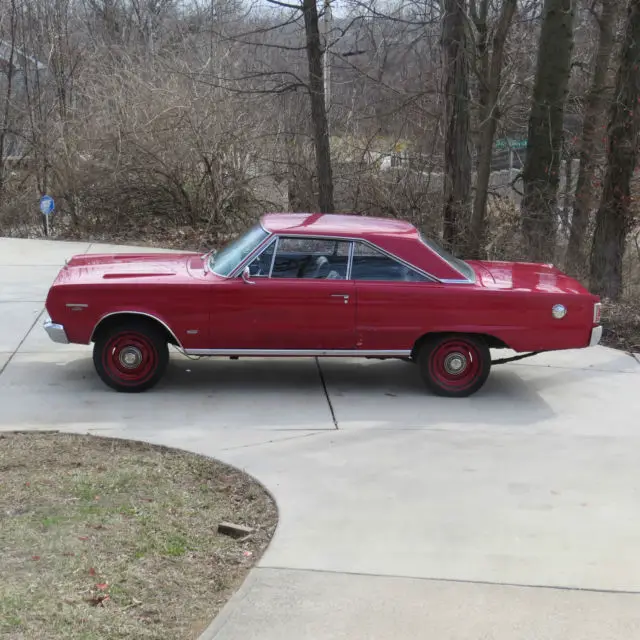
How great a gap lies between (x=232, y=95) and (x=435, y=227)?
4551 millimetres

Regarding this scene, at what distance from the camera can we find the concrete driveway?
4004 mm

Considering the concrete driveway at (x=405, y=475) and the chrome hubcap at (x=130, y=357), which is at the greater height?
the chrome hubcap at (x=130, y=357)

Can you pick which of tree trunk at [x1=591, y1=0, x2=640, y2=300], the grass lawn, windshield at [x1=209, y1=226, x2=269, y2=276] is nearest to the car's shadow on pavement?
the grass lawn

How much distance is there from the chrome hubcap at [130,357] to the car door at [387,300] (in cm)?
188

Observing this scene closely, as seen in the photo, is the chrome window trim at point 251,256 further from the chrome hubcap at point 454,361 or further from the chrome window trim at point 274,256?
the chrome hubcap at point 454,361

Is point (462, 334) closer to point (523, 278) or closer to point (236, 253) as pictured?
point (523, 278)

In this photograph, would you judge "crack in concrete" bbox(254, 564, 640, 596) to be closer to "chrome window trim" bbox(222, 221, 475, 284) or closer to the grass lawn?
the grass lawn

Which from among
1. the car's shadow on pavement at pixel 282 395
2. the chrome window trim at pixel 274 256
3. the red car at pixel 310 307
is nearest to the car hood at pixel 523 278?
the red car at pixel 310 307

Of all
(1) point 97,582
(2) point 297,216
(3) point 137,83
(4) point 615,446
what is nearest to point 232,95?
(3) point 137,83

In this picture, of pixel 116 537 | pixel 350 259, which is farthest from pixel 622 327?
pixel 116 537

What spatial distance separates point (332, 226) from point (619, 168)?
17.8ft

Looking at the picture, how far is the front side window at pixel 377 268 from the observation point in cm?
729

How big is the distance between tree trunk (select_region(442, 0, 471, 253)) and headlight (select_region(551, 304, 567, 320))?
21.4ft

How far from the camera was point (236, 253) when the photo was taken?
24.4 feet
